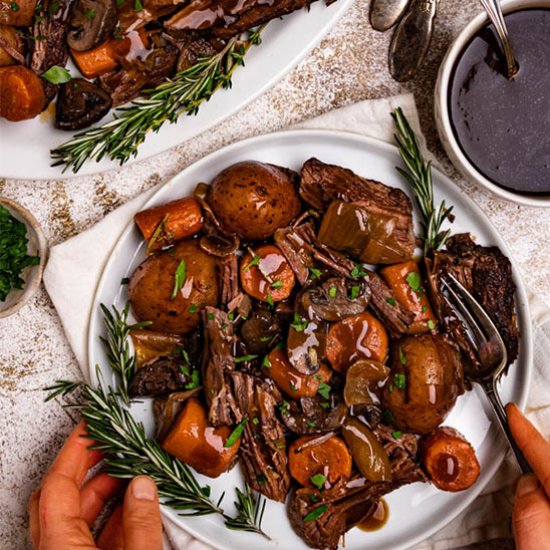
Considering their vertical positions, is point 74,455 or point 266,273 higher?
point 266,273

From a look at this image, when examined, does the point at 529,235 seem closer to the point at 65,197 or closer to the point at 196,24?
the point at 196,24

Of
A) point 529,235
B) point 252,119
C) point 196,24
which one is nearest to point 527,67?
point 529,235

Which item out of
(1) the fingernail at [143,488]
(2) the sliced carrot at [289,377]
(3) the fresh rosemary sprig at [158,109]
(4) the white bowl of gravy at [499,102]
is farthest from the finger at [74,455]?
(4) the white bowl of gravy at [499,102]

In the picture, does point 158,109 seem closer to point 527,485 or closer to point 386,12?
point 386,12

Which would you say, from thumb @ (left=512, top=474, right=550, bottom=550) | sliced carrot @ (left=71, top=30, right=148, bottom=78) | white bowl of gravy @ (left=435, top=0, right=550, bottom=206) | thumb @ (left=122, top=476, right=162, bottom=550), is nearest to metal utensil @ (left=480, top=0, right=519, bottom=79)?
white bowl of gravy @ (left=435, top=0, right=550, bottom=206)

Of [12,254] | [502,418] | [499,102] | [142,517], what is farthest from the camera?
[12,254]

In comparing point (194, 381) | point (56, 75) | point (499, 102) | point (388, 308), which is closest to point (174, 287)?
point (194, 381)

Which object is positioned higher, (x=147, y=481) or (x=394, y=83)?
(x=394, y=83)
